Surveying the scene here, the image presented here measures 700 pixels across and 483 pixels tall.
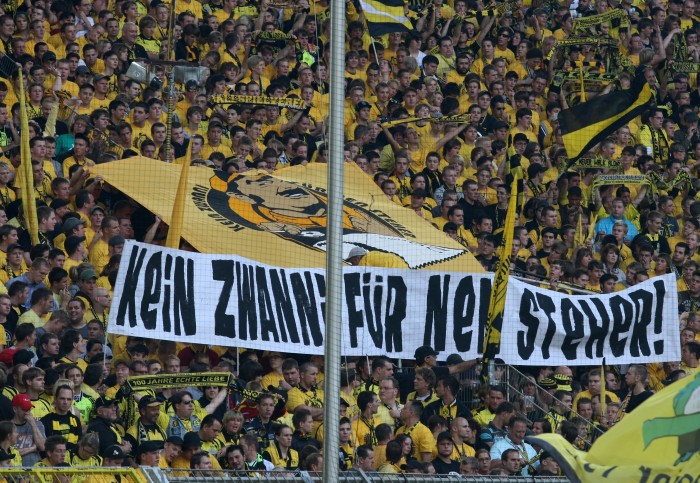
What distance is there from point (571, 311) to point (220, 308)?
3.08 m

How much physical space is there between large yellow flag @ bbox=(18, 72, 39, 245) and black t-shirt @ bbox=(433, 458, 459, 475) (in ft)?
10.5

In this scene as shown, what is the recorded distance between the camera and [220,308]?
12.4 metres

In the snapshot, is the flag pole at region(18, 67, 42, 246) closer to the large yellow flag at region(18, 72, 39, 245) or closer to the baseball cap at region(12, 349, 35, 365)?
the large yellow flag at region(18, 72, 39, 245)

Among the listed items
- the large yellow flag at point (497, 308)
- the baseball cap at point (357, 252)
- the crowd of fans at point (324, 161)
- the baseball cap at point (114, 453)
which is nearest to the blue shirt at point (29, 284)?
the crowd of fans at point (324, 161)

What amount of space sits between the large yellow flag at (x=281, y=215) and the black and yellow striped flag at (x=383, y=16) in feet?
6.71

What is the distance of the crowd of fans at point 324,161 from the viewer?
11102 mm

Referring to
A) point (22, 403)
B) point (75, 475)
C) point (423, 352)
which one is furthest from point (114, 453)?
point (423, 352)

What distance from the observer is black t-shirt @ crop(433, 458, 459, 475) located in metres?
11.6

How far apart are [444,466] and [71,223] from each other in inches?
125

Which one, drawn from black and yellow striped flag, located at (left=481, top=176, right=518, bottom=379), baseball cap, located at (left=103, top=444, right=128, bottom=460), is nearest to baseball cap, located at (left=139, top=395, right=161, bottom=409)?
baseball cap, located at (left=103, top=444, right=128, bottom=460)

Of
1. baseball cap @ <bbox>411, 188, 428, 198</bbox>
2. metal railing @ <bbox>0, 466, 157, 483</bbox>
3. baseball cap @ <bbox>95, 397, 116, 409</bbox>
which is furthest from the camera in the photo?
baseball cap @ <bbox>411, 188, 428, 198</bbox>

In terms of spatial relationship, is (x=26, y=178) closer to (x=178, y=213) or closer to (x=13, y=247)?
(x=13, y=247)

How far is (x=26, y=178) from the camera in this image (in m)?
12.6

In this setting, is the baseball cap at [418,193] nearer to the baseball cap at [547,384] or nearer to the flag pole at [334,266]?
the baseball cap at [547,384]
